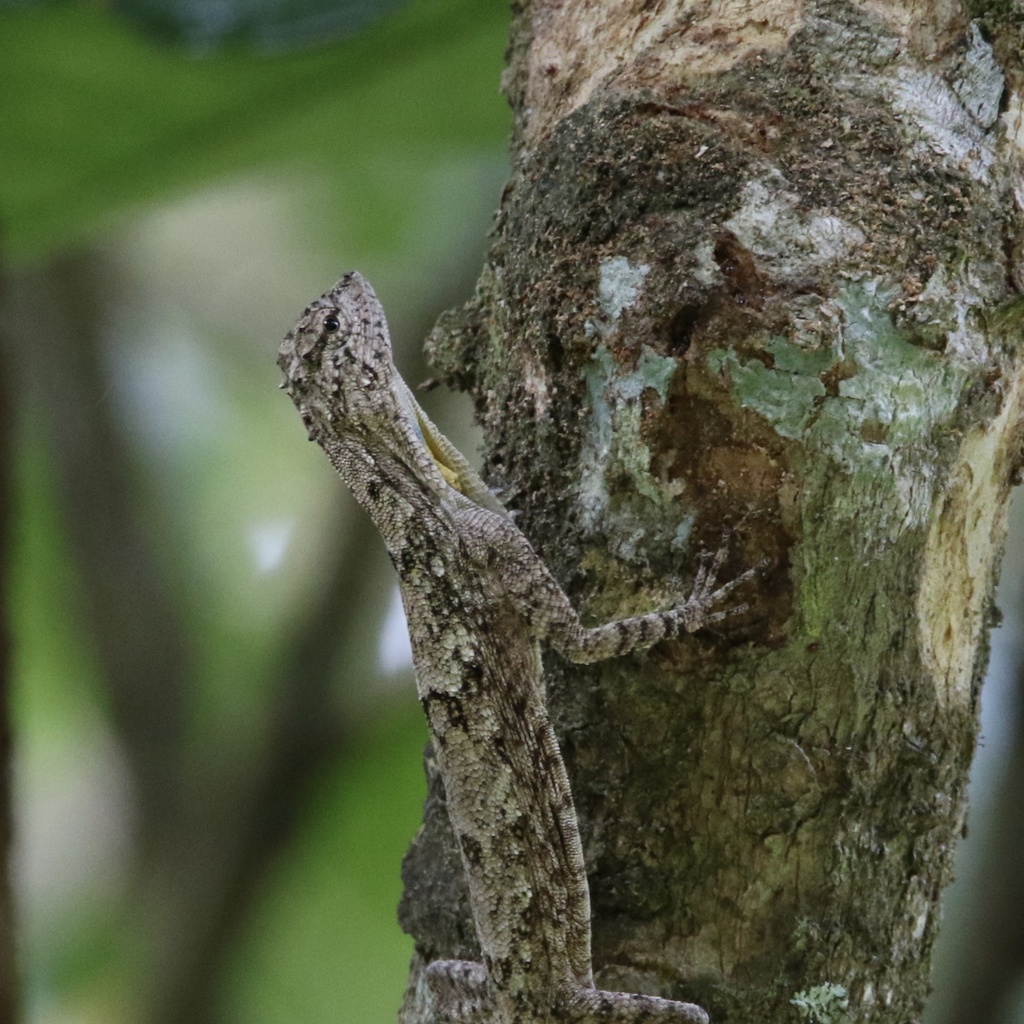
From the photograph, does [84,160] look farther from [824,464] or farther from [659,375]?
[824,464]

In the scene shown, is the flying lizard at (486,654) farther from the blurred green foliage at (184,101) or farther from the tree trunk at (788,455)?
the blurred green foliage at (184,101)

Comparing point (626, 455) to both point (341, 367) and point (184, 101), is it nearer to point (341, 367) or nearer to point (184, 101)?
point (341, 367)

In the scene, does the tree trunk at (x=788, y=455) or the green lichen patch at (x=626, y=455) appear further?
the green lichen patch at (x=626, y=455)

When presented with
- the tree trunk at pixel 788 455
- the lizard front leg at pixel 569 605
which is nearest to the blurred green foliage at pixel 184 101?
the tree trunk at pixel 788 455

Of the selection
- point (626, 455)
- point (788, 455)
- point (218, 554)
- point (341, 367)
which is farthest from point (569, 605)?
point (218, 554)

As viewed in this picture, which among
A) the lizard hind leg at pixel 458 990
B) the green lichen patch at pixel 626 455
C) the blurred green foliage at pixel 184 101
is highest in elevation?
the blurred green foliage at pixel 184 101
